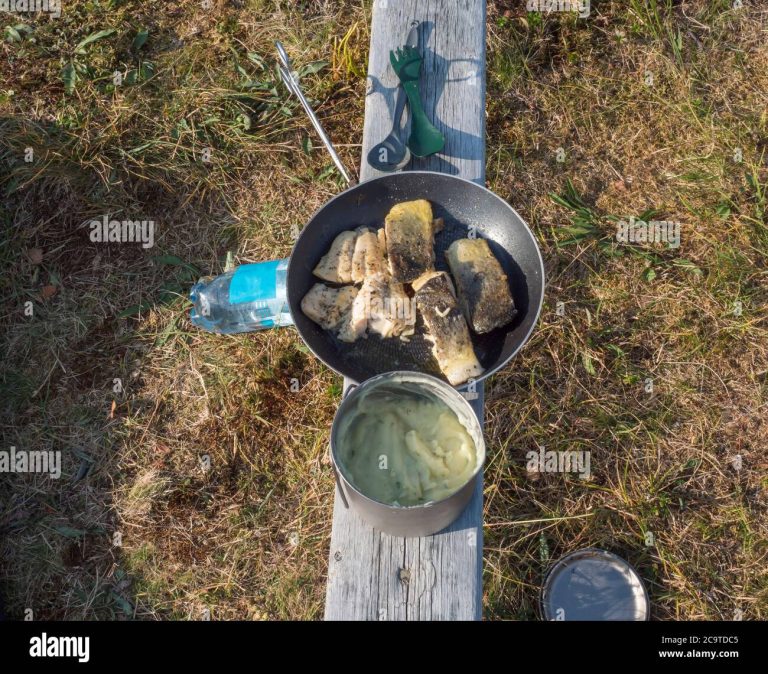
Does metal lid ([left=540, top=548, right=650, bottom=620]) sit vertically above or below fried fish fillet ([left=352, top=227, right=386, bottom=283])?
below

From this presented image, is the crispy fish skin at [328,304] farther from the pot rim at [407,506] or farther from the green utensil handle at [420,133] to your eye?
the green utensil handle at [420,133]

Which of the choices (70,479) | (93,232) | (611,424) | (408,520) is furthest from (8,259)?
(611,424)

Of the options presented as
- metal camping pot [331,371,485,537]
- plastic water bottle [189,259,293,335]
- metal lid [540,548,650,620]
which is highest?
plastic water bottle [189,259,293,335]

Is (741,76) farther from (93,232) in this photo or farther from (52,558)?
(52,558)

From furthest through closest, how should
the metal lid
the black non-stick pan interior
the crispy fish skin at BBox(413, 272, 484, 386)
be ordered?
the metal lid
the black non-stick pan interior
the crispy fish skin at BBox(413, 272, 484, 386)

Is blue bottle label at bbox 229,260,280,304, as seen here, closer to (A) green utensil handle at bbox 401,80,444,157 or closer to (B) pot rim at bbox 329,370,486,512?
(A) green utensil handle at bbox 401,80,444,157

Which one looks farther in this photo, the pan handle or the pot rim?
the pan handle

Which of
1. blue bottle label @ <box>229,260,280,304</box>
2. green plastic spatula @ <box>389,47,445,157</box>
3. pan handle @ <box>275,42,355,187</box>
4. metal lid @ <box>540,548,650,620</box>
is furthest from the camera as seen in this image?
blue bottle label @ <box>229,260,280,304</box>

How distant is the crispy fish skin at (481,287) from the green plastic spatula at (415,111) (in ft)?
1.54

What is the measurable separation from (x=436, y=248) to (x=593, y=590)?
209cm

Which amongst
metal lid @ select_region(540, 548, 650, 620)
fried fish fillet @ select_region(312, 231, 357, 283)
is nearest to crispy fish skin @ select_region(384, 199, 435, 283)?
fried fish fillet @ select_region(312, 231, 357, 283)

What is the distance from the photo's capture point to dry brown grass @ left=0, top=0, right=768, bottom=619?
3.65m

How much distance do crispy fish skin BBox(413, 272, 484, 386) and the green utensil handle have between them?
60 centimetres

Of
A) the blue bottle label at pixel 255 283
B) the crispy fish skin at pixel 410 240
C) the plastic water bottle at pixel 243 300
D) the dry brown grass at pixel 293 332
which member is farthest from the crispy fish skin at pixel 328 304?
the dry brown grass at pixel 293 332
